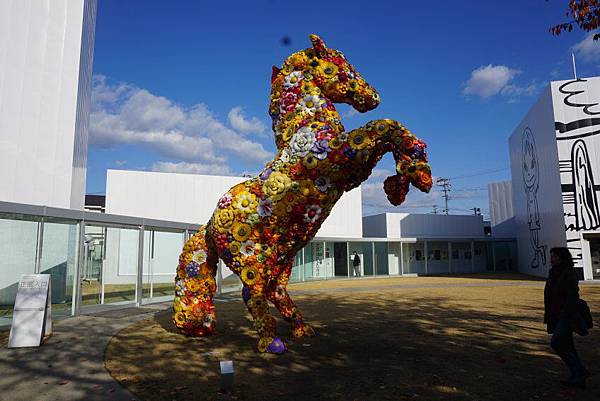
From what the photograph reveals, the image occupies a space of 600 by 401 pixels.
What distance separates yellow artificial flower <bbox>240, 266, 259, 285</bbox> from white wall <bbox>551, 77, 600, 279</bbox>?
17.6m

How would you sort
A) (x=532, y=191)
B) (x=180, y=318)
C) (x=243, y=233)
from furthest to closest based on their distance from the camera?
(x=532, y=191)
(x=180, y=318)
(x=243, y=233)

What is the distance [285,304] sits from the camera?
21.6 ft

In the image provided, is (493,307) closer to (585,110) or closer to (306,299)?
(306,299)

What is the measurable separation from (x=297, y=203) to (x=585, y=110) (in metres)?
18.5


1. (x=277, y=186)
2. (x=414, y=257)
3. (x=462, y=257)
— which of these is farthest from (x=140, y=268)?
(x=462, y=257)

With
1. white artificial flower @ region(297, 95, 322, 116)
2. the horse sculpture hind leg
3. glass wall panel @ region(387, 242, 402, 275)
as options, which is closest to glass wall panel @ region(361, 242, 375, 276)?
glass wall panel @ region(387, 242, 402, 275)

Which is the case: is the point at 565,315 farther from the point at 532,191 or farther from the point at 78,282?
the point at 532,191

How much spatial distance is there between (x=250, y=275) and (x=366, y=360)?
191cm

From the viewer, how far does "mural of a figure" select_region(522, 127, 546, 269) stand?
2233 cm

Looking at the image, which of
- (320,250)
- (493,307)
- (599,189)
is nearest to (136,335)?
(493,307)

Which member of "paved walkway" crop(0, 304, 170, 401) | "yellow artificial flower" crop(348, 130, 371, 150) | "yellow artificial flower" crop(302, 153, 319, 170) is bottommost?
"paved walkway" crop(0, 304, 170, 401)

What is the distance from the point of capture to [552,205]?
789 inches

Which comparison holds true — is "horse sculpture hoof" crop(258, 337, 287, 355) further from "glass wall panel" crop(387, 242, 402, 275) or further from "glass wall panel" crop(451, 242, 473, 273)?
"glass wall panel" crop(451, 242, 473, 273)

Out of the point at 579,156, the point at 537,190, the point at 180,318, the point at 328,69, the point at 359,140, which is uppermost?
the point at 579,156
